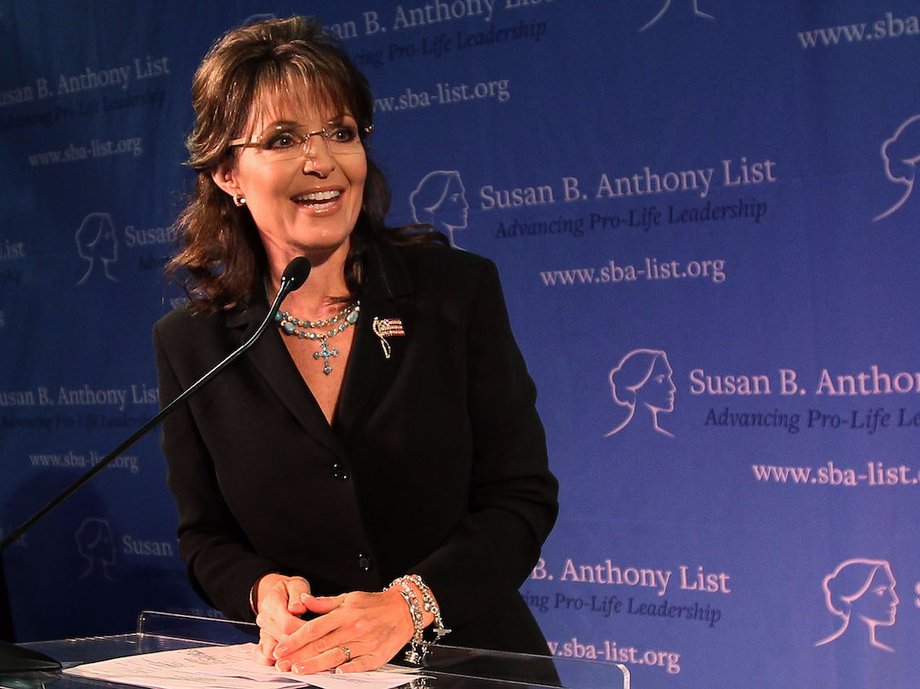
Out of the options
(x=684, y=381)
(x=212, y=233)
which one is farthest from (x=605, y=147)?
(x=212, y=233)

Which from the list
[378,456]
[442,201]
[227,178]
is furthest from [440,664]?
[442,201]

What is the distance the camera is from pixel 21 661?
4.53 ft

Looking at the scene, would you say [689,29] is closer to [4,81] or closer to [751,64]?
[751,64]

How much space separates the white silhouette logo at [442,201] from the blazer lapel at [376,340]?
2.06m

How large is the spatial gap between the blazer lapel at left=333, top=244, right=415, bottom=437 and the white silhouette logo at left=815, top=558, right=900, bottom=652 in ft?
6.37

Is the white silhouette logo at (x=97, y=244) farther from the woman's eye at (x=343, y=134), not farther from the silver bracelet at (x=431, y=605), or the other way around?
the silver bracelet at (x=431, y=605)

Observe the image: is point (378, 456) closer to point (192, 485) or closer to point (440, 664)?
point (192, 485)

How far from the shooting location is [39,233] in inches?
196

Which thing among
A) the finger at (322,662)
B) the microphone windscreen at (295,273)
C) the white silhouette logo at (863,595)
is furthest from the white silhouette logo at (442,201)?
the finger at (322,662)

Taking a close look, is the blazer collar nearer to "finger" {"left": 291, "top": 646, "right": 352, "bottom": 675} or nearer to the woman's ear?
the woman's ear

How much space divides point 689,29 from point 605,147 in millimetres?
423


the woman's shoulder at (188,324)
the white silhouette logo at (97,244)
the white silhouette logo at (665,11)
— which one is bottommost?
the woman's shoulder at (188,324)

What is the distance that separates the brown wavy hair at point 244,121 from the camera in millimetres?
1782

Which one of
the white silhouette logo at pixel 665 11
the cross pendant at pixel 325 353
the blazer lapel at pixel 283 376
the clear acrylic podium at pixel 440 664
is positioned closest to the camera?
the clear acrylic podium at pixel 440 664
